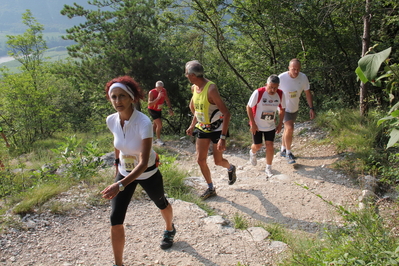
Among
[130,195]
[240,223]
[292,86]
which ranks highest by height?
[292,86]

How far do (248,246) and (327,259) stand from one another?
4.05 ft

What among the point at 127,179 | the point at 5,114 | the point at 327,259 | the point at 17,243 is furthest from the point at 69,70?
the point at 327,259

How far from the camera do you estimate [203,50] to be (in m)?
13.3

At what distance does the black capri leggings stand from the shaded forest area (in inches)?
249

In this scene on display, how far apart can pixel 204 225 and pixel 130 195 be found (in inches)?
55.9

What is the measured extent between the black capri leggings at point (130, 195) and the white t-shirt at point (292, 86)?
3.73 metres

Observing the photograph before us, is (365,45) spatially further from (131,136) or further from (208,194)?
(131,136)

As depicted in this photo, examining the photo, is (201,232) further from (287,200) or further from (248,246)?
(287,200)

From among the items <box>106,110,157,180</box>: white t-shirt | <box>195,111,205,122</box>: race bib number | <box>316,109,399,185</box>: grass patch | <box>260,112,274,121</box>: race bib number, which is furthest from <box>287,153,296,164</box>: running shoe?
<box>106,110,157,180</box>: white t-shirt

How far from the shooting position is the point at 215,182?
5.87m

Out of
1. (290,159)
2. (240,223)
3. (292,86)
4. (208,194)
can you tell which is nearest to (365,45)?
(292,86)

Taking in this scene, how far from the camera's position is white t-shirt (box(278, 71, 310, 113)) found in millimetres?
5766

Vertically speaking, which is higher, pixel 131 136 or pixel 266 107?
pixel 131 136

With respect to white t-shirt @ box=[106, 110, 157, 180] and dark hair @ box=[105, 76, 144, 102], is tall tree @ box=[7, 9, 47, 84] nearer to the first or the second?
dark hair @ box=[105, 76, 144, 102]
